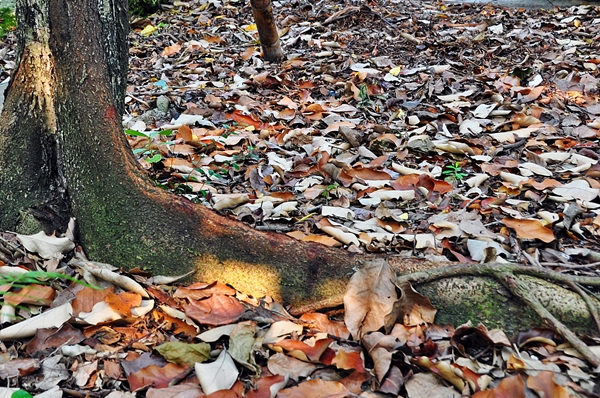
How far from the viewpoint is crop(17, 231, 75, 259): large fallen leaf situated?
1.94 m

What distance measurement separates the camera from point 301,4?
6918 millimetres

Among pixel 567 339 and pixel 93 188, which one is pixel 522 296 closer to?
pixel 567 339

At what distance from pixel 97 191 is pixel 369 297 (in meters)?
0.99

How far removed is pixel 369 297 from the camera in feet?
5.83

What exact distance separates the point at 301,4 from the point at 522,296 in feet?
19.2

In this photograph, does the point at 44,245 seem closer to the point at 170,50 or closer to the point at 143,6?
the point at 170,50

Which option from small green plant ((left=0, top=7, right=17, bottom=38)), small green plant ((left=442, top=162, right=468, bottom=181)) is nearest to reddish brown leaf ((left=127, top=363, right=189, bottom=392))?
small green plant ((left=442, top=162, right=468, bottom=181))

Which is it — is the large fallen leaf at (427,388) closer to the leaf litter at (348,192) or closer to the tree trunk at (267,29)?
the leaf litter at (348,192)

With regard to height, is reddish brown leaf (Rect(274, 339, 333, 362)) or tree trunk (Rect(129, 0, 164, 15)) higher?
tree trunk (Rect(129, 0, 164, 15))

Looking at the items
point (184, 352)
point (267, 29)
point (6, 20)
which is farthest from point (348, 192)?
point (6, 20)

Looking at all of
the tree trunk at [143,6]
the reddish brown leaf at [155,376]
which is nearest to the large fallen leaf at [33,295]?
the reddish brown leaf at [155,376]

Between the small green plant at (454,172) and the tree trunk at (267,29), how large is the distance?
2.47 metres

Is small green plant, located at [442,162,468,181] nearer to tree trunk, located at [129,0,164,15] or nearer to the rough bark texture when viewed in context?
the rough bark texture

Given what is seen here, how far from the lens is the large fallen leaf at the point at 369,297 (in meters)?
1.73
